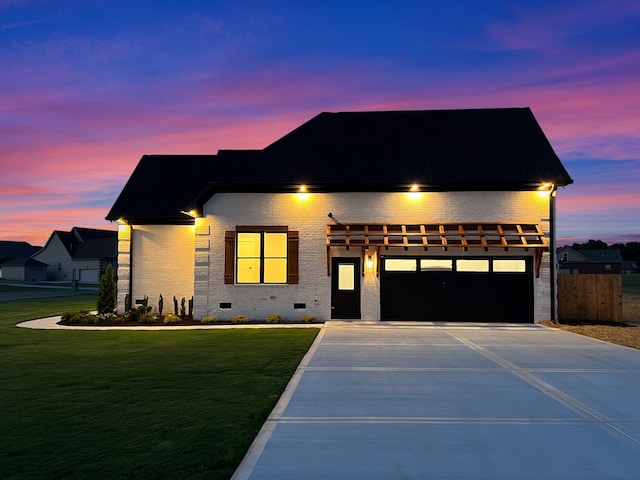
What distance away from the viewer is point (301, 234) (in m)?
18.2

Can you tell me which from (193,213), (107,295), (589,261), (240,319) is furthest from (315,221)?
(589,261)

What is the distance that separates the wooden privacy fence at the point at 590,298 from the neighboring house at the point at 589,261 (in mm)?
84510

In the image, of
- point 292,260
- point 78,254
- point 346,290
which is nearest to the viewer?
point 292,260

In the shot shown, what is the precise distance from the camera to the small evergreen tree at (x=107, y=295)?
1970 cm

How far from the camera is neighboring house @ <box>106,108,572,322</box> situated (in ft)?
58.1

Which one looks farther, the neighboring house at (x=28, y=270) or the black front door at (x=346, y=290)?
the neighboring house at (x=28, y=270)

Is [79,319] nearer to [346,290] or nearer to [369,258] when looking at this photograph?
[346,290]

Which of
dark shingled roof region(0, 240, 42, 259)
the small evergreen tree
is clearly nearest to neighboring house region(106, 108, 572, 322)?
the small evergreen tree

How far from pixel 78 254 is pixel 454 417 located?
247 feet

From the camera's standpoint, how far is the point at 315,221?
59.8ft

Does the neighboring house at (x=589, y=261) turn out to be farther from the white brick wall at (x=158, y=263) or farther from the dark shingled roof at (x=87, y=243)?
the white brick wall at (x=158, y=263)

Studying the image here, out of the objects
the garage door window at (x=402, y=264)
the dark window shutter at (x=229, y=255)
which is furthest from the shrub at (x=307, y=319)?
the garage door window at (x=402, y=264)

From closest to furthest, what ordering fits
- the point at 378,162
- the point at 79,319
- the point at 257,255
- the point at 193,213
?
the point at 79,319
the point at 193,213
the point at 257,255
the point at 378,162

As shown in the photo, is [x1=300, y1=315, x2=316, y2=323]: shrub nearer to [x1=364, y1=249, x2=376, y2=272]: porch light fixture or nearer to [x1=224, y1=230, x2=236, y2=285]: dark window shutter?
[x1=364, y1=249, x2=376, y2=272]: porch light fixture
